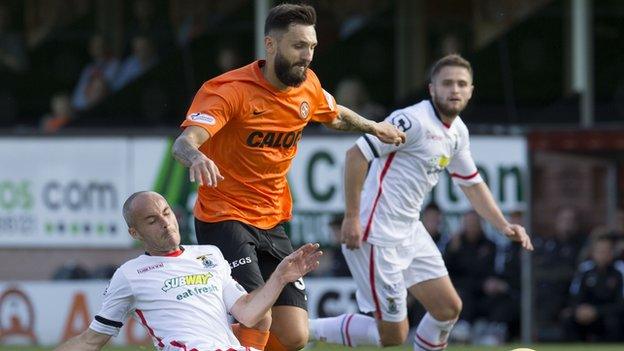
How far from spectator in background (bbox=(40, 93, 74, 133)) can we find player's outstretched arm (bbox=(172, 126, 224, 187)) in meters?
10.6

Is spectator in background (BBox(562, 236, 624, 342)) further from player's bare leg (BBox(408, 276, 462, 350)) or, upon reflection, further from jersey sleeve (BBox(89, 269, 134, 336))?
jersey sleeve (BBox(89, 269, 134, 336))

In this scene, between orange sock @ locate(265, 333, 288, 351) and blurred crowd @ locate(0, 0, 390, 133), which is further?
blurred crowd @ locate(0, 0, 390, 133)

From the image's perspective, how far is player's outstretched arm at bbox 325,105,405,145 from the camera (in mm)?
9117

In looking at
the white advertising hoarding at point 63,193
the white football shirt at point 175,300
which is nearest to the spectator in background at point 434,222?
the white advertising hoarding at point 63,193

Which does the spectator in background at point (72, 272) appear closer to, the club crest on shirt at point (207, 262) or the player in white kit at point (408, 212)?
the player in white kit at point (408, 212)

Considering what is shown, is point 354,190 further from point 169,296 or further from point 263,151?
point 169,296

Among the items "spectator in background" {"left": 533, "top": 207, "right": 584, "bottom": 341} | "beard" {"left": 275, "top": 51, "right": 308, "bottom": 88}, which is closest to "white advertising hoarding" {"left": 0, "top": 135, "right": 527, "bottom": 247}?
"spectator in background" {"left": 533, "top": 207, "right": 584, "bottom": 341}

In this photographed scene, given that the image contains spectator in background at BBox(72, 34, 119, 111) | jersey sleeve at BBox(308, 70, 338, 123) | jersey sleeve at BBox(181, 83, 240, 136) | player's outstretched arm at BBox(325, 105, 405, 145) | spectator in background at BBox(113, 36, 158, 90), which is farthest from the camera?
spectator in background at BBox(72, 34, 119, 111)

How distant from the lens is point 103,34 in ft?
66.3

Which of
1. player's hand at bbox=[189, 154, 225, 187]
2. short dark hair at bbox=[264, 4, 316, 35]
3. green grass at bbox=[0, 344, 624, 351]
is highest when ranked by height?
short dark hair at bbox=[264, 4, 316, 35]

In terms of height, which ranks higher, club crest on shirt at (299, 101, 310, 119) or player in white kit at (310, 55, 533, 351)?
club crest on shirt at (299, 101, 310, 119)

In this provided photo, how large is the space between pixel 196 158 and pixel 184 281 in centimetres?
62

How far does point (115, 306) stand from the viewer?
7715mm

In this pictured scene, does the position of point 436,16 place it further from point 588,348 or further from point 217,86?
point 217,86
